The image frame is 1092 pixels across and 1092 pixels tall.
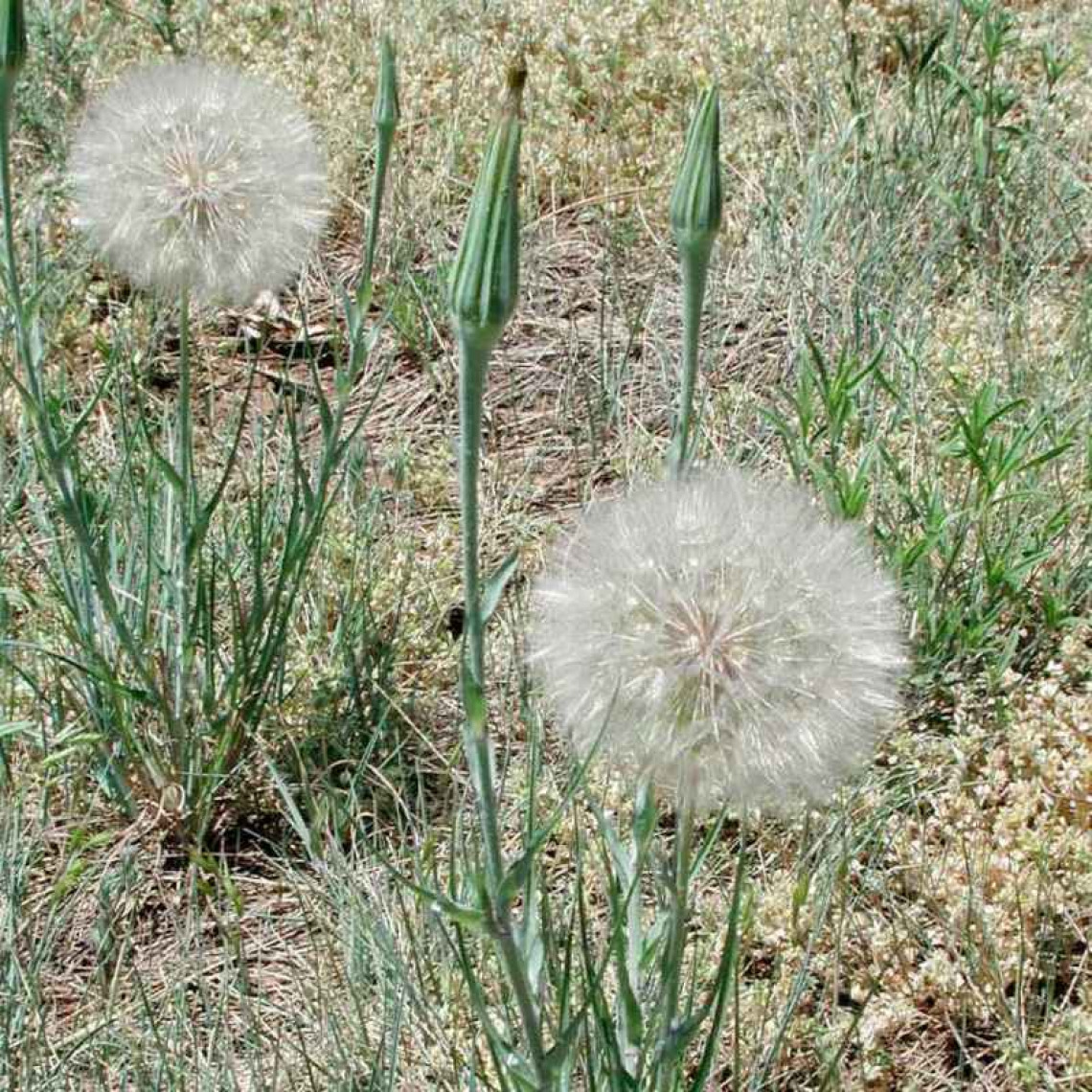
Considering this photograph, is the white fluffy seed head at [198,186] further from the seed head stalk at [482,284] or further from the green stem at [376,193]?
the seed head stalk at [482,284]

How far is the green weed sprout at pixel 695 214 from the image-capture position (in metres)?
1.53

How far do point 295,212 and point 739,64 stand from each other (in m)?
2.45

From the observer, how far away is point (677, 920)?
5.24ft

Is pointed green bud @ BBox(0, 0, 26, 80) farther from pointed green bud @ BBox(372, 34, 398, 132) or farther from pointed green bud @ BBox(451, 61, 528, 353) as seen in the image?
pointed green bud @ BBox(451, 61, 528, 353)

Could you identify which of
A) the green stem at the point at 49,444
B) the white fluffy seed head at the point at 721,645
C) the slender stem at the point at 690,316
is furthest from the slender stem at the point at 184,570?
the slender stem at the point at 690,316

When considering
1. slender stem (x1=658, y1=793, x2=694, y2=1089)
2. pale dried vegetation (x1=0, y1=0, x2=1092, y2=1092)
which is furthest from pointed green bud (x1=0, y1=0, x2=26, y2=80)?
slender stem (x1=658, y1=793, x2=694, y2=1089)

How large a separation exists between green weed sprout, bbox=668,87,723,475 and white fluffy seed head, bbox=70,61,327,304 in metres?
1.00

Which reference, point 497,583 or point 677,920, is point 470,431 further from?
point 677,920

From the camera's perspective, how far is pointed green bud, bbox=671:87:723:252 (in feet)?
5.11

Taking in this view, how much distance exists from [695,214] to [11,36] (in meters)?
0.90

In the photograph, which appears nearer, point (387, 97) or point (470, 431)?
point (470, 431)

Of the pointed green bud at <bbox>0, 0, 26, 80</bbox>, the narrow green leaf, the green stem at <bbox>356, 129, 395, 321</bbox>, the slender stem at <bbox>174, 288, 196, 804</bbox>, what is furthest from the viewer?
the slender stem at <bbox>174, 288, 196, 804</bbox>

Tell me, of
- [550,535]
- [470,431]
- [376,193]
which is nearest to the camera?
[470,431]

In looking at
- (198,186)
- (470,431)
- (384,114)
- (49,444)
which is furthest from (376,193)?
(470,431)
